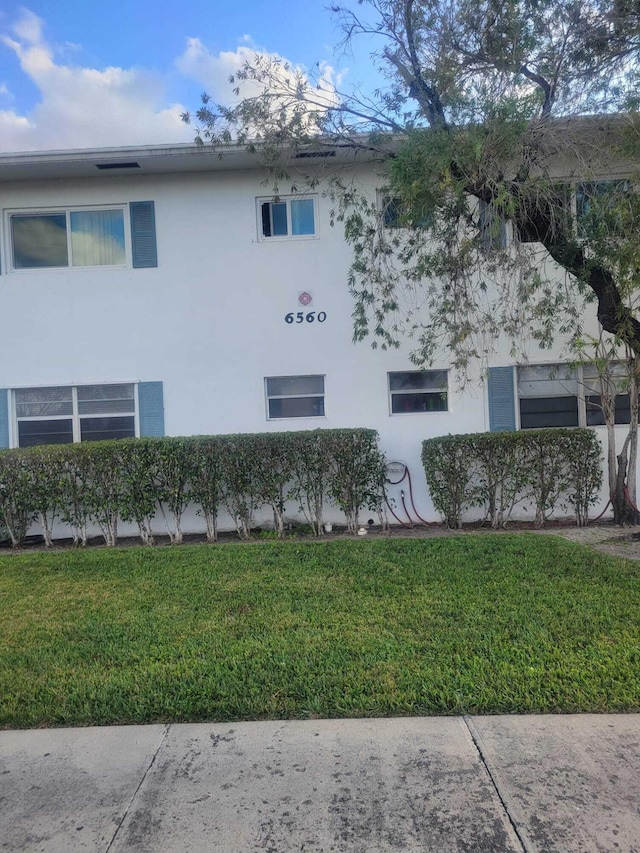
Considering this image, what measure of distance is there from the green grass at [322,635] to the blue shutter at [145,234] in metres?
4.84

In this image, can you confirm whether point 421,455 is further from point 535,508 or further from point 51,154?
point 51,154

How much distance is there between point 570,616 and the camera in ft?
16.6

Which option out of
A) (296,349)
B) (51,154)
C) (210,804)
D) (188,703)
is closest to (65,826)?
(210,804)

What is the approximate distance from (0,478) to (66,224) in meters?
4.23

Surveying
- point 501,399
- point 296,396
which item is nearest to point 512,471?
point 501,399

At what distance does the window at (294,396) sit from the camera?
9.71m

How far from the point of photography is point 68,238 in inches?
388

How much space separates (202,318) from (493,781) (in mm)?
8032

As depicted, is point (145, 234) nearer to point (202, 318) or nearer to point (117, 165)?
point (117, 165)

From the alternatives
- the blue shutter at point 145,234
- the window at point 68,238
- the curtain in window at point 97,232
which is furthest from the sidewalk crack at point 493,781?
the curtain in window at point 97,232

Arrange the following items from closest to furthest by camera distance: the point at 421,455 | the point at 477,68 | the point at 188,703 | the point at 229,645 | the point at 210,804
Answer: the point at 210,804, the point at 188,703, the point at 229,645, the point at 477,68, the point at 421,455

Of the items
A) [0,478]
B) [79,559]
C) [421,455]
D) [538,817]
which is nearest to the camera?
[538,817]

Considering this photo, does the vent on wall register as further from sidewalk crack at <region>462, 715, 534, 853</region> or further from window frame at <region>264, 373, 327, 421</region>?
sidewalk crack at <region>462, 715, 534, 853</region>

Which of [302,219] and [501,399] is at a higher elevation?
[302,219]
